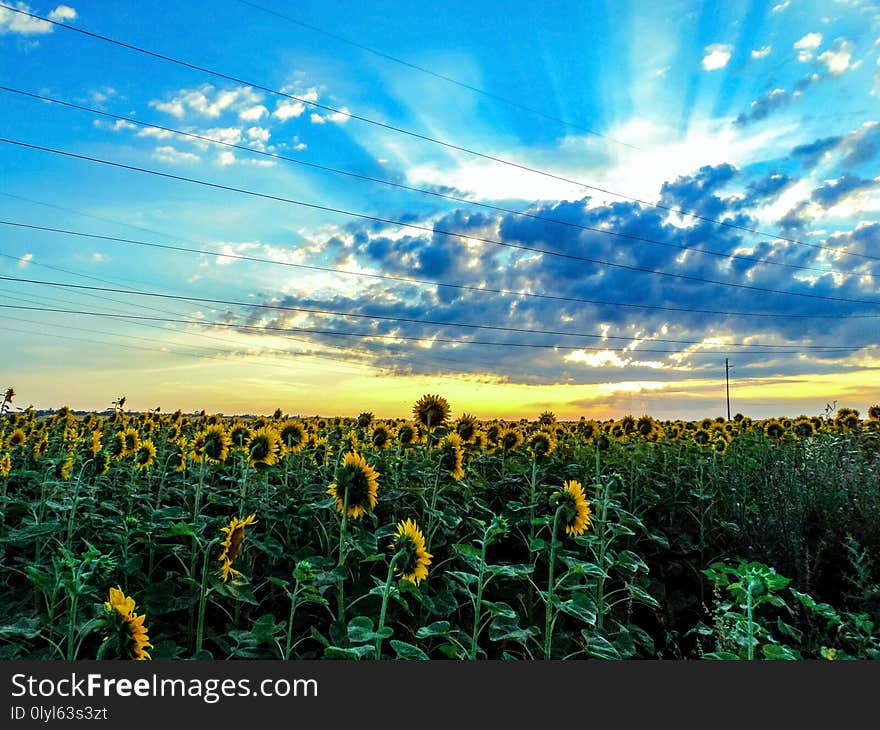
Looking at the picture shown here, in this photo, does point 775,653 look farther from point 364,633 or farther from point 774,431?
point 774,431

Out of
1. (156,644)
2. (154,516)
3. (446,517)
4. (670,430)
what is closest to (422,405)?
(446,517)

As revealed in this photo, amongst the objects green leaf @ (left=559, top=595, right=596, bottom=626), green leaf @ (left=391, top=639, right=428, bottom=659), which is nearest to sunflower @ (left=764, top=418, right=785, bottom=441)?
green leaf @ (left=559, top=595, right=596, bottom=626)

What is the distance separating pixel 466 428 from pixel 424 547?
1.74 m

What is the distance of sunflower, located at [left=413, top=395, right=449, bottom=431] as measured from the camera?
5293mm

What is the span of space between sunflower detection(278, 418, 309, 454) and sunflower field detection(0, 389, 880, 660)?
2 cm

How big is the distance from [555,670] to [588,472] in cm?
432

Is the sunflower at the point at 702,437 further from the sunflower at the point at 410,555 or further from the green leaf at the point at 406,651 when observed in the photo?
the green leaf at the point at 406,651

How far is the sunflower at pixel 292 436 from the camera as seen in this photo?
523 cm

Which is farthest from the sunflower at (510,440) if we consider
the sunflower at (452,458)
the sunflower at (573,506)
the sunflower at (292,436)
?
the sunflower at (573,506)

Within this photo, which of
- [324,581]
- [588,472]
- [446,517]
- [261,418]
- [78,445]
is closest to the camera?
[324,581]

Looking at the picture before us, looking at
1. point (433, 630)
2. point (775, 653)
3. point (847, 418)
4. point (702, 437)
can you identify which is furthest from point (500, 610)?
point (847, 418)

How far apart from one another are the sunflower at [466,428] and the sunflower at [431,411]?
14 cm

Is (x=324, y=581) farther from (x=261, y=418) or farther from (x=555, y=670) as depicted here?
(x=261, y=418)

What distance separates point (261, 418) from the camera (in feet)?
26.1
